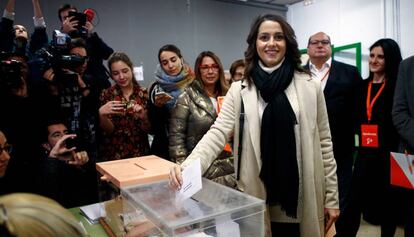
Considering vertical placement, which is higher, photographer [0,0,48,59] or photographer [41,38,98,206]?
photographer [0,0,48,59]

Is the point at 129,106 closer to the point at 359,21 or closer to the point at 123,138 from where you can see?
the point at 123,138

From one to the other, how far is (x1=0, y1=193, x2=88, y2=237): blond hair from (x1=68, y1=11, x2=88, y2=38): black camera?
1.81 meters

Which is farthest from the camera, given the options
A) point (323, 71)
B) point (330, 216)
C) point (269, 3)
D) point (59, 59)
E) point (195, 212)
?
point (269, 3)

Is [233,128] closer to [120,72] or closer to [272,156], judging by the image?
[272,156]

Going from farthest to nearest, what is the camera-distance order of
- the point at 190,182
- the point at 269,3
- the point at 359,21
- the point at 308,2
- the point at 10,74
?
1. the point at 269,3
2. the point at 308,2
3. the point at 359,21
4. the point at 10,74
5. the point at 190,182

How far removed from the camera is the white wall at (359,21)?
3.88m

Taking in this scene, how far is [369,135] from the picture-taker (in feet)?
7.68

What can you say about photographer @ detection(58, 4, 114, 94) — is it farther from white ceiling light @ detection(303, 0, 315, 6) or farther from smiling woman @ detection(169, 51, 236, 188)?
white ceiling light @ detection(303, 0, 315, 6)

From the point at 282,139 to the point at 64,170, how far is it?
0.98 meters

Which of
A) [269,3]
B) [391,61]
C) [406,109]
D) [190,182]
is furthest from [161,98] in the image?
[269,3]

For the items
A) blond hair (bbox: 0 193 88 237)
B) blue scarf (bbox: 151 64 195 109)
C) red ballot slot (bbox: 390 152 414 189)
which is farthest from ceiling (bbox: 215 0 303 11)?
blond hair (bbox: 0 193 88 237)

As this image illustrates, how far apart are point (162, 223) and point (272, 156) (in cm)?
62

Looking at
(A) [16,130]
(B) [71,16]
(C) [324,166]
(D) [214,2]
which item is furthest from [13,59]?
(D) [214,2]

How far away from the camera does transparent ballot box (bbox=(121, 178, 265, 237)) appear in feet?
2.49
